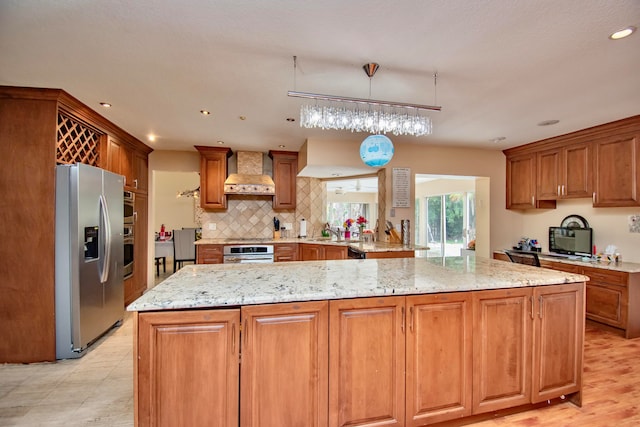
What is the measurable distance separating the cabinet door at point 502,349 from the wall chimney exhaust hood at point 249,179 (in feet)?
12.0

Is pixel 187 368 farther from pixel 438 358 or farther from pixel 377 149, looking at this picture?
pixel 377 149

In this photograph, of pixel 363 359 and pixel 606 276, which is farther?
pixel 606 276

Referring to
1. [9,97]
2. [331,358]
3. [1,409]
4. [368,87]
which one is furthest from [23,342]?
[368,87]

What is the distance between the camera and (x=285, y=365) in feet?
4.80

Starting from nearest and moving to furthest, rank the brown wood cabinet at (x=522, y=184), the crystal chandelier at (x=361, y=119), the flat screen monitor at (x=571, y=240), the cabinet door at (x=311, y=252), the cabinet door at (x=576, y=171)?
the crystal chandelier at (x=361, y=119), the cabinet door at (x=576, y=171), the flat screen monitor at (x=571, y=240), the brown wood cabinet at (x=522, y=184), the cabinet door at (x=311, y=252)

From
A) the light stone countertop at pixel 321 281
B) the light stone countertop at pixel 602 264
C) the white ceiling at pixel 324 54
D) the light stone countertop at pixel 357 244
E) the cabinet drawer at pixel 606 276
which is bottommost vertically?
the cabinet drawer at pixel 606 276

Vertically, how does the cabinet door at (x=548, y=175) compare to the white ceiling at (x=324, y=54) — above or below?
below

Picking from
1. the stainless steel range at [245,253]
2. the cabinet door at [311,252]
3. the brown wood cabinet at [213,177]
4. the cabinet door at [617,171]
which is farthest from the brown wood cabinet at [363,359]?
the brown wood cabinet at [213,177]

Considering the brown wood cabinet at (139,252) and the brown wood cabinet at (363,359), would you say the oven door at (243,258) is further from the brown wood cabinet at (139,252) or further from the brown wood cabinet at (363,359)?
the brown wood cabinet at (363,359)

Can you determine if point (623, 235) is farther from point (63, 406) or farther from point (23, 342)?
point (23, 342)

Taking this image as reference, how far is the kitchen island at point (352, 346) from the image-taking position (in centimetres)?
138

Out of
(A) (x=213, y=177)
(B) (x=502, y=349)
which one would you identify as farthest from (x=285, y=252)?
(B) (x=502, y=349)

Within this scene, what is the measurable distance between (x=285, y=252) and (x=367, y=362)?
322 centimetres

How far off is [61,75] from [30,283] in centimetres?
175
